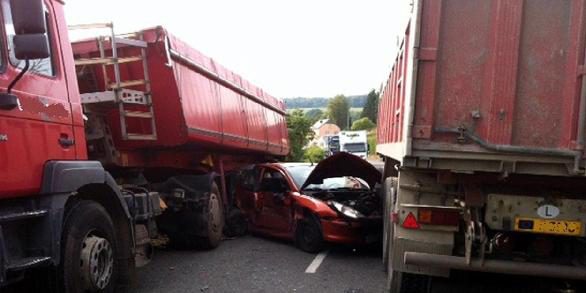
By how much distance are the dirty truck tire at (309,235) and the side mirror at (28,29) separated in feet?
16.0

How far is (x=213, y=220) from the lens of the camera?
8242 mm

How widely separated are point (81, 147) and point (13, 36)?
1.27 meters

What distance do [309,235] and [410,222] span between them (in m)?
3.33

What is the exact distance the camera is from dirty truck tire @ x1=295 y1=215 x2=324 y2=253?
771 cm

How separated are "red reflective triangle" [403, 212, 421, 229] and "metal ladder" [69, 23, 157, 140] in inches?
137

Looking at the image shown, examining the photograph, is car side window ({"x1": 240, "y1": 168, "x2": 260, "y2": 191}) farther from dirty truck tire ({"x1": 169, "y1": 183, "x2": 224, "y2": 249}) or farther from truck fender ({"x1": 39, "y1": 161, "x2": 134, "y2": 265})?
truck fender ({"x1": 39, "y1": 161, "x2": 134, "y2": 265})

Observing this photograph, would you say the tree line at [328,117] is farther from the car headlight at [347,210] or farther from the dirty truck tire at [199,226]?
the dirty truck tire at [199,226]

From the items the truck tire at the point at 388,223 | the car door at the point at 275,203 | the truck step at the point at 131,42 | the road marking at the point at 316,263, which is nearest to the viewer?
the truck tire at the point at 388,223

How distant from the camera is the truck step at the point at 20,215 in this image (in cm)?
375

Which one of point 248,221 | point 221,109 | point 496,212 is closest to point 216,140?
point 221,109

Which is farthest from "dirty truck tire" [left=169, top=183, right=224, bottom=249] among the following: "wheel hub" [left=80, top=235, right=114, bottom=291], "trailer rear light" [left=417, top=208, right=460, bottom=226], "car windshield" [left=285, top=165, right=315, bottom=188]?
"trailer rear light" [left=417, top=208, right=460, bottom=226]

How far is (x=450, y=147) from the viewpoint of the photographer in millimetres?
4113

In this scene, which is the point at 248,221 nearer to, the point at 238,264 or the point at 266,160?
the point at 238,264

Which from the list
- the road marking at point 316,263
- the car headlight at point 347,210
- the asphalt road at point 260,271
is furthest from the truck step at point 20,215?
the car headlight at point 347,210
